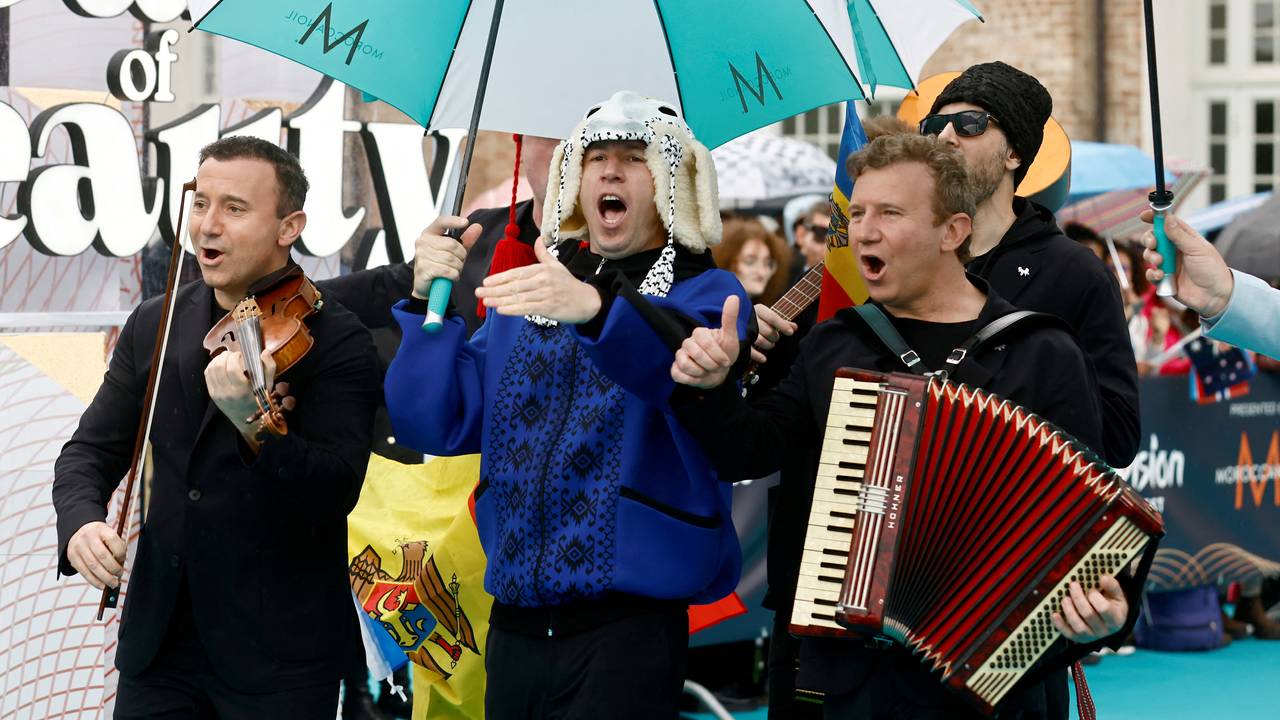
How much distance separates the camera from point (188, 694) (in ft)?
12.8

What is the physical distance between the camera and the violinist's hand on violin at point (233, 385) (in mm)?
3572

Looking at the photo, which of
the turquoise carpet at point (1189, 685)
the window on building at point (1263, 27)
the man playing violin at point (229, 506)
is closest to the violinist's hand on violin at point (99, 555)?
the man playing violin at point (229, 506)

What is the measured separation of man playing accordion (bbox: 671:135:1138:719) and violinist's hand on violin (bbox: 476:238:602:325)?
0.75ft

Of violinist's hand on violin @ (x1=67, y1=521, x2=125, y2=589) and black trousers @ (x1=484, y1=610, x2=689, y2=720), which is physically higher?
violinist's hand on violin @ (x1=67, y1=521, x2=125, y2=589)

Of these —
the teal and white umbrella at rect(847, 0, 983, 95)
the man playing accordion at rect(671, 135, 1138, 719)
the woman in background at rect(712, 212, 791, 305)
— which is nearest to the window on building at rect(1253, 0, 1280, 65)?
the woman in background at rect(712, 212, 791, 305)

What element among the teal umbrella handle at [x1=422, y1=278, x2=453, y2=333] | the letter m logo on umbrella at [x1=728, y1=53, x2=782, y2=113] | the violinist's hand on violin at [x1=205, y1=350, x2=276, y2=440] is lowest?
the violinist's hand on violin at [x1=205, y1=350, x2=276, y2=440]

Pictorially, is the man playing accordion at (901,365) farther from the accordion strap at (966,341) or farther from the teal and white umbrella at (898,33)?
the teal and white umbrella at (898,33)

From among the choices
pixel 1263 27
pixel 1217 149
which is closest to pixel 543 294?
pixel 1217 149

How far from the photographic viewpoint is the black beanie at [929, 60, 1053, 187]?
13.8 feet

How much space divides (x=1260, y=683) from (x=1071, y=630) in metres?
6.08

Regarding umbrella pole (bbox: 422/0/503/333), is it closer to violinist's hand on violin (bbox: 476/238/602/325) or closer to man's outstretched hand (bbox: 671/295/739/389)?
violinist's hand on violin (bbox: 476/238/602/325)

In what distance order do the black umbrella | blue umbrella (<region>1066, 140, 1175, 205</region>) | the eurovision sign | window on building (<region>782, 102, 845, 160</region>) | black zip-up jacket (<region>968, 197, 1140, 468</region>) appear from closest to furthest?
black zip-up jacket (<region>968, 197, 1140, 468</region>), the eurovision sign, the black umbrella, blue umbrella (<region>1066, 140, 1175, 205</region>), window on building (<region>782, 102, 845, 160</region>)

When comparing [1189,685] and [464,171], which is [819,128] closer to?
[1189,685]

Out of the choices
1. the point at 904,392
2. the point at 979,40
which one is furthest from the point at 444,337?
the point at 979,40
